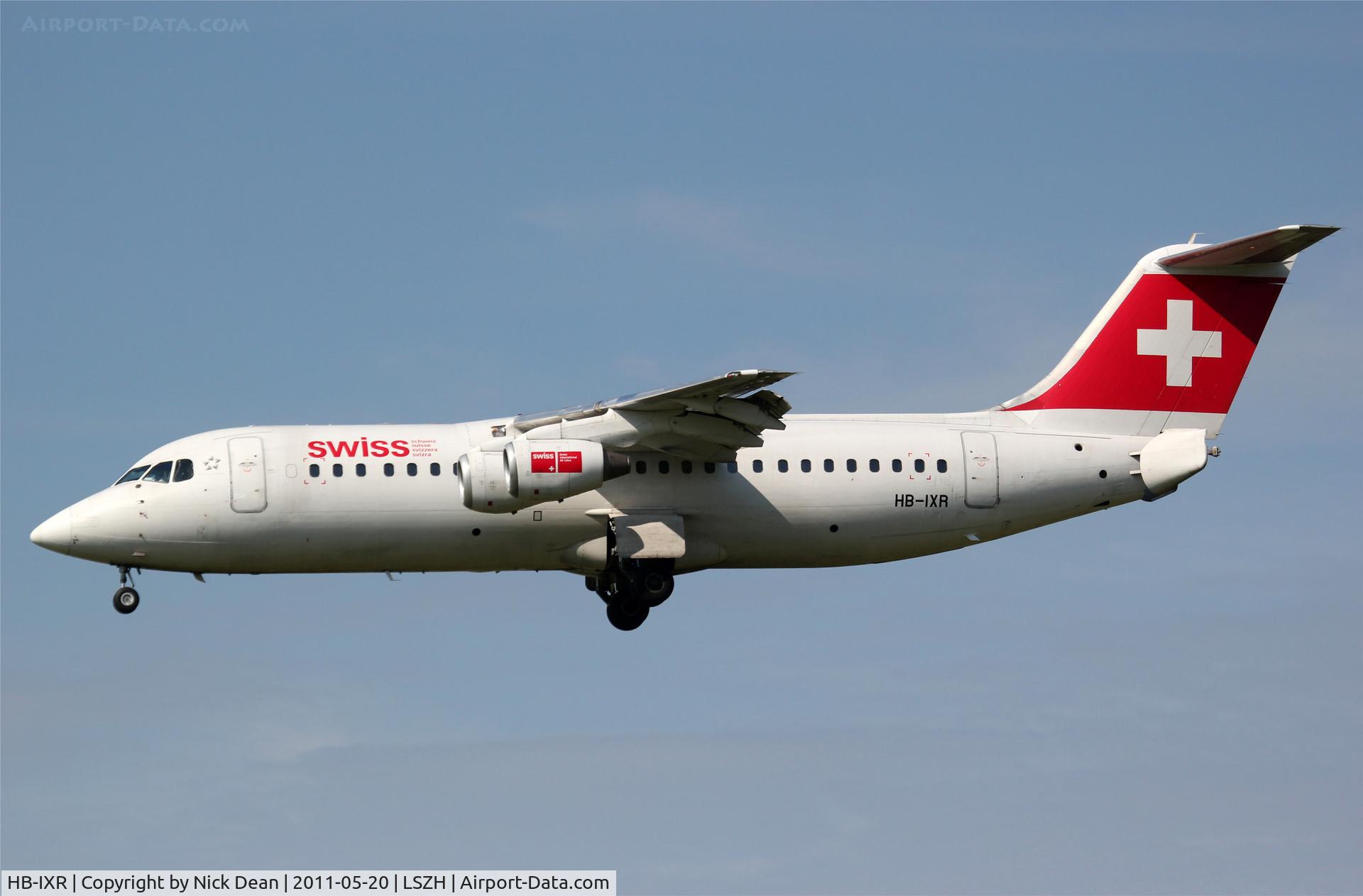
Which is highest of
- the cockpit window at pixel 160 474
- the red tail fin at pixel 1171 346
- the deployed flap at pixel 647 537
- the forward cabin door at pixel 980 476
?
the red tail fin at pixel 1171 346

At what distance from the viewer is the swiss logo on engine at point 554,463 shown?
23.9 metres

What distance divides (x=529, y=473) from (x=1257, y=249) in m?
12.1

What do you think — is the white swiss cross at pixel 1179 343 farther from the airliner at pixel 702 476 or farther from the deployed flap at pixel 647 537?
the deployed flap at pixel 647 537

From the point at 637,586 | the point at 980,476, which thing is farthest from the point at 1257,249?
the point at 637,586

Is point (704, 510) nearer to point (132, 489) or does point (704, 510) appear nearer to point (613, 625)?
point (613, 625)

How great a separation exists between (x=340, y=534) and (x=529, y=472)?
314 cm

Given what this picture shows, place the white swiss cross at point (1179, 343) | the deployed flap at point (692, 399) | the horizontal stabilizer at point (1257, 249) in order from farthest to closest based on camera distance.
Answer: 1. the white swiss cross at point (1179, 343)
2. the horizontal stabilizer at point (1257, 249)
3. the deployed flap at point (692, 399)

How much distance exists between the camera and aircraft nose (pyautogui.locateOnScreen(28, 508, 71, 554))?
25.1 m

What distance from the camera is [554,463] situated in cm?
2391

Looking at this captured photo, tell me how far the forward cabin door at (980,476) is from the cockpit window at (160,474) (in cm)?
1181

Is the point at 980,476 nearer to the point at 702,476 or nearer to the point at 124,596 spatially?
the point at 702,476

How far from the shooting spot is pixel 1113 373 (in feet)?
90.7

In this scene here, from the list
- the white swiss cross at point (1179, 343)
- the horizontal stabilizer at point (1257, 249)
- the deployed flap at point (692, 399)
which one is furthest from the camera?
the white swiss cross at point (1179, 343)

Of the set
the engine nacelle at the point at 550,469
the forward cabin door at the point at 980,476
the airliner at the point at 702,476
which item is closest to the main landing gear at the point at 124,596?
the airliner at the point at 702,476
